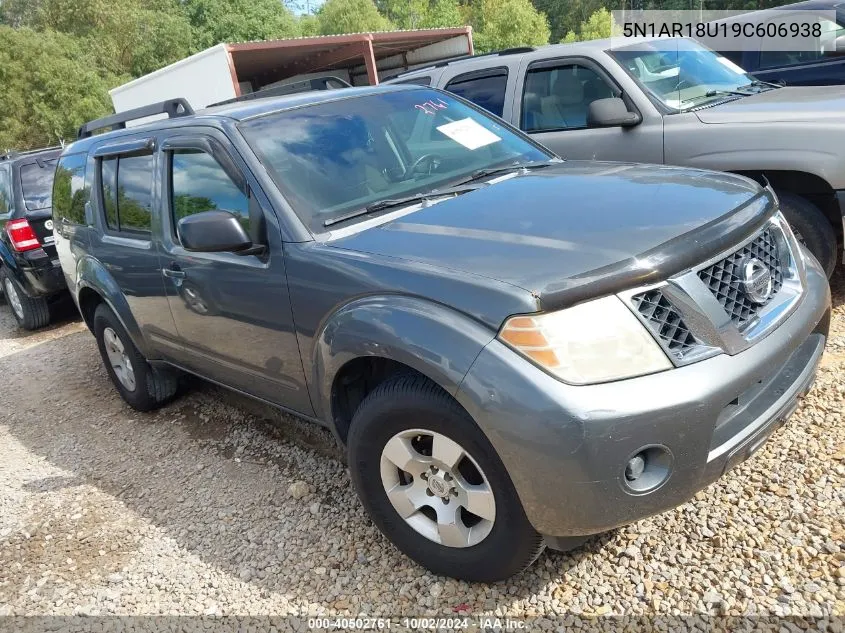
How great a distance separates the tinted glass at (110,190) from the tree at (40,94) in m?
33.9

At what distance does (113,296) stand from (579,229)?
3.10 m

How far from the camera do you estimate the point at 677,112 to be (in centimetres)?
455

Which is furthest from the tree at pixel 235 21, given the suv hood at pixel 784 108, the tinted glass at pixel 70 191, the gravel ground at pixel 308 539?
the gravel ground at pixel 308 539

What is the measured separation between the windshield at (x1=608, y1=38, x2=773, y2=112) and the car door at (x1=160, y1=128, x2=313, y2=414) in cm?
315

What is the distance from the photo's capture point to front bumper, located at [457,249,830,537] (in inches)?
75.8

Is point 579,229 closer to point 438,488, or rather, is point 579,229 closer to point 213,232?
point 438,488

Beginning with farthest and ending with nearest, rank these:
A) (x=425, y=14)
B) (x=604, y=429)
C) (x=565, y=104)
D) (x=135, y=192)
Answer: (x=425, y=14) → (x=565, y=104) → (x=135, y=192) → (x=604, y=429)

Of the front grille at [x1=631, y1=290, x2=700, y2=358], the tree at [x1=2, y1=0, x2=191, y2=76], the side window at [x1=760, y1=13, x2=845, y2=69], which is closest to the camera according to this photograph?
the front grille at [x1=631, y1=290, x2=700, y2=358]

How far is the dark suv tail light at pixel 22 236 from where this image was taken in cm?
706

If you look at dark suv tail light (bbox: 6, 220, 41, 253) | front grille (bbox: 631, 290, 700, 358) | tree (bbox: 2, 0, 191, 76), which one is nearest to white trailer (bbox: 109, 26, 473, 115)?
dark suv tail light (bbox: 6, 220, 41, 253)

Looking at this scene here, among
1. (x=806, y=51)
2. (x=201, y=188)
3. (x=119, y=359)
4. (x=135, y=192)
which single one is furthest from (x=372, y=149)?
(x=806, y=51)

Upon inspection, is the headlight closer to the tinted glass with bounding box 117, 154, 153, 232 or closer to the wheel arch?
the wheel arch

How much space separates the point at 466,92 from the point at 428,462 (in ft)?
13.0

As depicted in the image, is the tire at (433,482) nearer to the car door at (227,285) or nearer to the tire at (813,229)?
the car door at (227,285)
